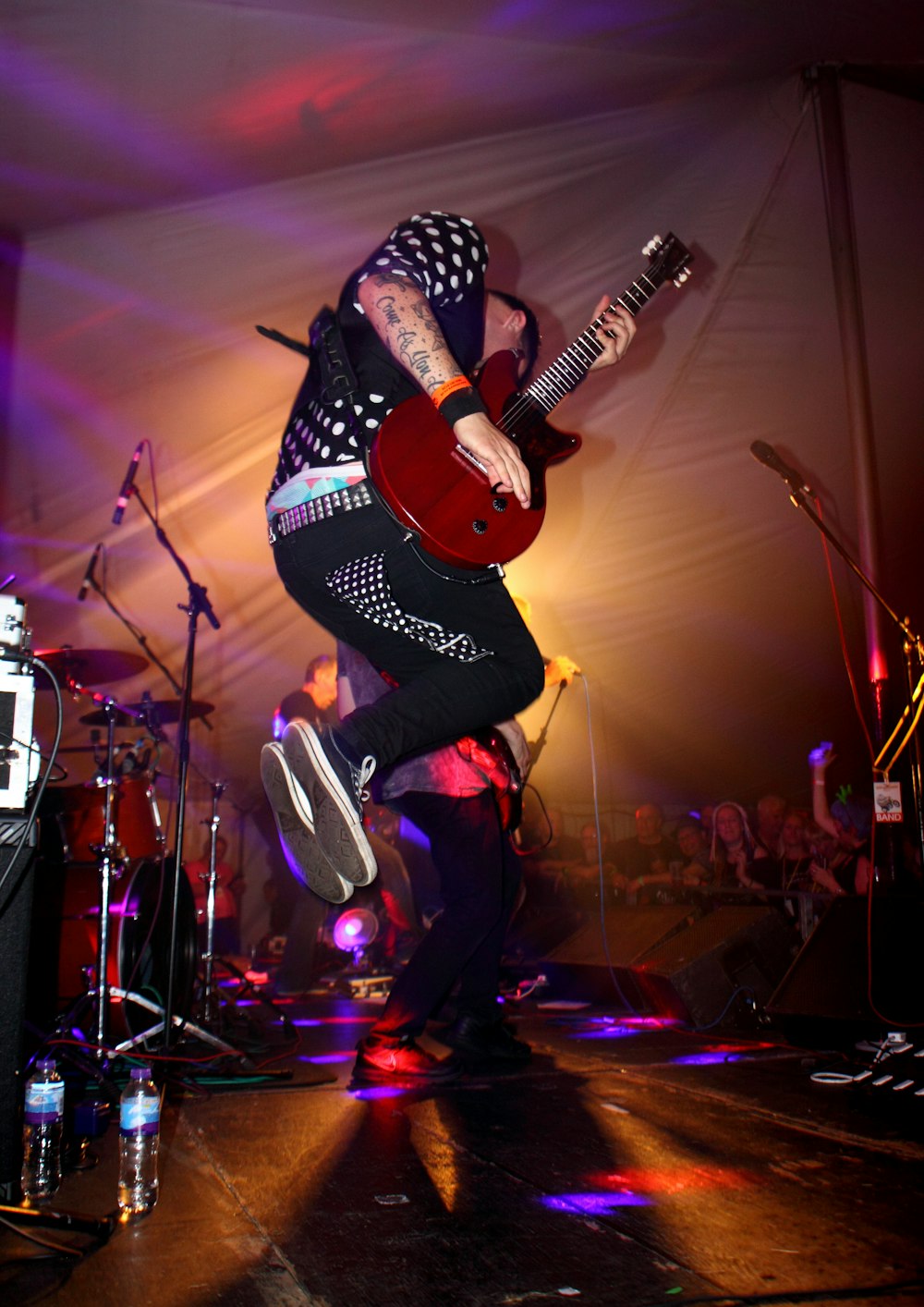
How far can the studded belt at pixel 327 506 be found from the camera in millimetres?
1951

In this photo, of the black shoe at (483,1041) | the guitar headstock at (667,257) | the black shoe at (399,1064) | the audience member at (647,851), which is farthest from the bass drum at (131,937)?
the audience member at (647,851)

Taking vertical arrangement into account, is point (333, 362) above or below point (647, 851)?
above

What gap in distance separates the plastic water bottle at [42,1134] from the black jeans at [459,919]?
1.19 meters

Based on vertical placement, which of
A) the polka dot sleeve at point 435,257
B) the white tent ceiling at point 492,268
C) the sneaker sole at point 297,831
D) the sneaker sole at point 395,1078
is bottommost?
the sneaker sole at point 395,1078

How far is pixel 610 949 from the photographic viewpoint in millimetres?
4746

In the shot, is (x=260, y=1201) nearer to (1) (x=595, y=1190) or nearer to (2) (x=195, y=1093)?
(1) (x=595, y=1190)

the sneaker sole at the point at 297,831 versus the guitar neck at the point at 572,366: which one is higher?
the guitar neck at the point at 572,366

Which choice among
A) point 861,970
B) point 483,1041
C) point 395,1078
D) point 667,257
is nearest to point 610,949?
point 861,970

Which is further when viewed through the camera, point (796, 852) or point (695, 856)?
point (695, 856)

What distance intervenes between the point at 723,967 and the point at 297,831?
261cm

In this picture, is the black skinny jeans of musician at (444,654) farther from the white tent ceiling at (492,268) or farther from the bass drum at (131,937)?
the white tent ceiling at (492,268)

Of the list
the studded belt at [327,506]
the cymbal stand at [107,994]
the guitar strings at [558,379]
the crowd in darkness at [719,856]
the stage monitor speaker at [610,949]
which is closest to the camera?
the studded belt at [327,506]

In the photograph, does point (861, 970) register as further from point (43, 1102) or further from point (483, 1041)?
point (43, 1102)

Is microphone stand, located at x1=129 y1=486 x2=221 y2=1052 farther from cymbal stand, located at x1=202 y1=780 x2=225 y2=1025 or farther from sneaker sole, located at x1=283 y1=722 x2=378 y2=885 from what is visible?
sneaker sole, located at x1=283 y1=722 x2=378 y2=885
